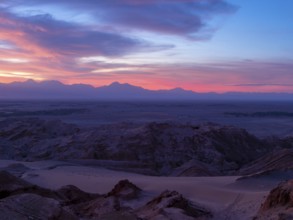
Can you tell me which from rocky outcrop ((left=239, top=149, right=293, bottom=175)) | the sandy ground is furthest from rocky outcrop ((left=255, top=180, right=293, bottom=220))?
rocky outcrop ((left=239, top=149, right=293, bottom=175))

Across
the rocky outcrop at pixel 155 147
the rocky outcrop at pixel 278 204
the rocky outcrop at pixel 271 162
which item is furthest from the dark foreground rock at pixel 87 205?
the rocky outcrop at pixel 271 162

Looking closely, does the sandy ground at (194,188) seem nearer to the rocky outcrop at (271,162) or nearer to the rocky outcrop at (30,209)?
the rocky outcrop at (30,209)

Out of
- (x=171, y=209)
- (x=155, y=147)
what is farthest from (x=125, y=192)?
(x=155, y=147)

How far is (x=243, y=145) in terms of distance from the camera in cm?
2342

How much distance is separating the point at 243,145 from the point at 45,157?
9.53 m

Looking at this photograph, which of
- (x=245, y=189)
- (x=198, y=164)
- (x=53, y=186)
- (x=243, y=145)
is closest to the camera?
(x=245, y=189)

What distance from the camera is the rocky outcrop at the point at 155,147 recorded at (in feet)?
65.0

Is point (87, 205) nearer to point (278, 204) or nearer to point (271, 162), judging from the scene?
point (278, 204)

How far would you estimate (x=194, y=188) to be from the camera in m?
11.2

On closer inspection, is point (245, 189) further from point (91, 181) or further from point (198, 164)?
point (198, 164)

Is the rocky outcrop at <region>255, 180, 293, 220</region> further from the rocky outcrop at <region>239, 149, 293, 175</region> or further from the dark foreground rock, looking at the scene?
the rocky outcrop at <region>239, 149, 293, 175</region>

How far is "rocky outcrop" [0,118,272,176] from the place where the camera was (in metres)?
19.8

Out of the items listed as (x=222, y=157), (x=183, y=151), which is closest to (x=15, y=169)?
(x=183, y=151)

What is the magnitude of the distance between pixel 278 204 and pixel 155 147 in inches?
505
